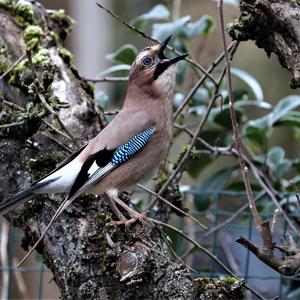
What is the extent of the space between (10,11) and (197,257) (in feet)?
7.75

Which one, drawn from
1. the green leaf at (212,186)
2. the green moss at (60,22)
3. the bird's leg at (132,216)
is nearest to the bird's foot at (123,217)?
the bird's leg at (132,216)

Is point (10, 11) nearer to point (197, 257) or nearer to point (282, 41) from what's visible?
point (282, 41)

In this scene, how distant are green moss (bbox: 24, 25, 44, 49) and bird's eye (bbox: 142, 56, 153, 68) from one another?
652 mm

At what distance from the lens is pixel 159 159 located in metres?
4.46

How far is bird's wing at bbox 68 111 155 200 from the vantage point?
4.13 metres

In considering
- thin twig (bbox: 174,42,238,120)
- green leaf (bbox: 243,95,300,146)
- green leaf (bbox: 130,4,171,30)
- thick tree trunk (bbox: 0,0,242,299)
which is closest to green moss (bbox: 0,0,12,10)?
thick tree trunk (bbox: 0,0,242,299)

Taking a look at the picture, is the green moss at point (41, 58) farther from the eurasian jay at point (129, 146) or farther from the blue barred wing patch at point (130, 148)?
the blue barred wing patch at point (130, 148)

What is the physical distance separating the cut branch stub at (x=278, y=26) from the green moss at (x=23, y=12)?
1.59 meters

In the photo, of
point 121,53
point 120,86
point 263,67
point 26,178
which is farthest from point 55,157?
point 263,67

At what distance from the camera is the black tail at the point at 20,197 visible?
3893 millimetres

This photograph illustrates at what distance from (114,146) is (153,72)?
0.66 m

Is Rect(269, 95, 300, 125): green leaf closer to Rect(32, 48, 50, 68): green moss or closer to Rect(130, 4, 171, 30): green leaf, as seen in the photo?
Rect(130, 4, 171, 30): green leaf

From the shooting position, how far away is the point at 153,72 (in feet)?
15.6

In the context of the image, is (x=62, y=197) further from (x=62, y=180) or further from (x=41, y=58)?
(x=41, y=58)
